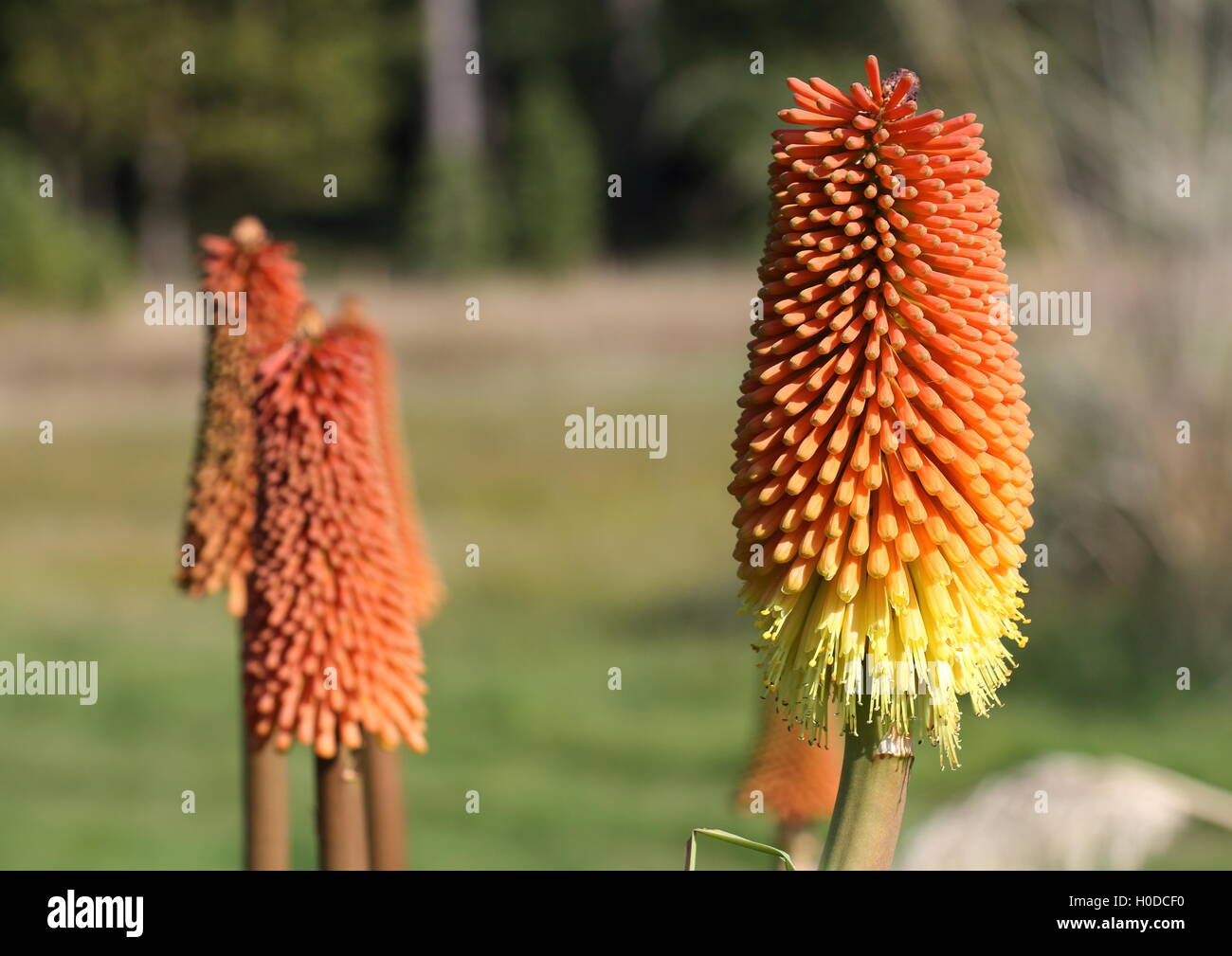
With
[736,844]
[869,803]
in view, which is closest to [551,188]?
[869,803]

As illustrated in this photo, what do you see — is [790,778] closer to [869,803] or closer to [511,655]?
[869,803]

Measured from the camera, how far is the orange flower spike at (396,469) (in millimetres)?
4738

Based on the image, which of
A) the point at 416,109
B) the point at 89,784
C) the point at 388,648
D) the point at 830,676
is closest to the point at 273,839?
the point at 388,648

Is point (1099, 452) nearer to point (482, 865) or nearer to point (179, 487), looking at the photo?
point (482, 865)

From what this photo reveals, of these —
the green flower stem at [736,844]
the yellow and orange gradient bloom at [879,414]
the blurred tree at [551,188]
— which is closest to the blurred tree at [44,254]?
the blurred tree at [551,188]

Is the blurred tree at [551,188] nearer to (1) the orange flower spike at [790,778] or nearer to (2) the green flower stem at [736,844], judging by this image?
(1) the orange flower spike at [790,778]

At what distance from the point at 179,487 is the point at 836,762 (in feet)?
67.6

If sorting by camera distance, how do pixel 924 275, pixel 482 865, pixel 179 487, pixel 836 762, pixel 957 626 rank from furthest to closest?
pixel 179 487
pixel 482 865
pixel 836 762
pixel 957 626
pixel 924 275

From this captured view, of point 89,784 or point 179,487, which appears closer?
point 89,784

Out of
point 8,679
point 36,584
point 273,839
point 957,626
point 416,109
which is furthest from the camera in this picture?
point 416,109

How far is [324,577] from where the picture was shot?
3.78 meters

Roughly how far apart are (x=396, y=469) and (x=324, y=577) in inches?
57.1

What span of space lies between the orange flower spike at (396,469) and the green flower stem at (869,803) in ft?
6.31

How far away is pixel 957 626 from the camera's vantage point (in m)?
3.17
